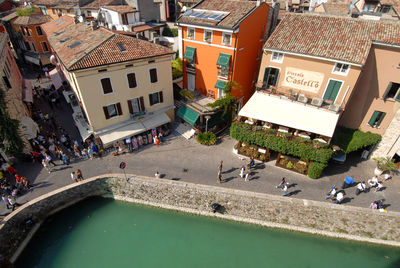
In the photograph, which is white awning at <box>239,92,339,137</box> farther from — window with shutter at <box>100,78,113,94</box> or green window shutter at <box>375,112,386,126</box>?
window with shutter at <box>100,78,113,94</box>

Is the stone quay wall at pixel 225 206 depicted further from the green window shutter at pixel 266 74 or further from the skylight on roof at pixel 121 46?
the skylight on roof at pixel 121 46

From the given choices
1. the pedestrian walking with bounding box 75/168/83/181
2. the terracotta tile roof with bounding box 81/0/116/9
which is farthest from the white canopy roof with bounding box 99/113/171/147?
the terracotta tile roof with bounding box 81/0/116/9

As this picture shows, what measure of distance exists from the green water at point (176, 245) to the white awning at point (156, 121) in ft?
28.8

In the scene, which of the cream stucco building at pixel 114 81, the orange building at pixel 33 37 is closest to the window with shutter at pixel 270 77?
the cream stucco building at pixel 114 81

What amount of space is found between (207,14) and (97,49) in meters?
11.6

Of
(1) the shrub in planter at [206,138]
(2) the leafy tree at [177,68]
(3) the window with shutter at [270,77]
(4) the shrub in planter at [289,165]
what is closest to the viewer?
(4) the shrub in planter at [289,165]

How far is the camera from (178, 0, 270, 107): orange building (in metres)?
21.7

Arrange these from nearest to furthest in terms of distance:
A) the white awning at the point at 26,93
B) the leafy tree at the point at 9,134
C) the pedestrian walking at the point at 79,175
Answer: the leafy tree at the point at 9,134 < the pedestrian walking at the point at 79,175 < the white awning at the point at 26,93

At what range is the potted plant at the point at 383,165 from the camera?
64.3ft

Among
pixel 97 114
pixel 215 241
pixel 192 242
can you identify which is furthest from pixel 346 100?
pixel 97 114

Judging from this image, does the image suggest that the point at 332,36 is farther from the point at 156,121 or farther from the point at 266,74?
the point at 156,121

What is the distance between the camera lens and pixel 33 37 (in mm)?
39938

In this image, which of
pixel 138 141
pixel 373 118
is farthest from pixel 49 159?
pixel 373 118

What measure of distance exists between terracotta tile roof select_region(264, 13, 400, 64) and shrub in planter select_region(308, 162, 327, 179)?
28.2 feet
